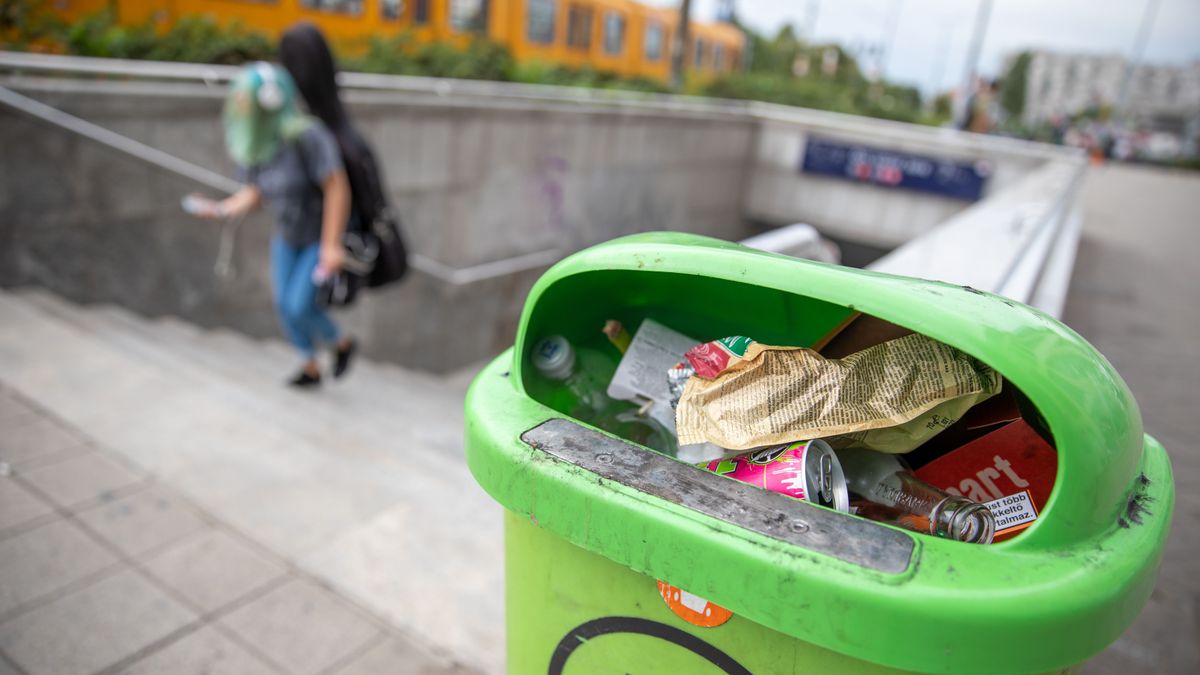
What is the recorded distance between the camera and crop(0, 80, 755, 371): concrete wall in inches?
185

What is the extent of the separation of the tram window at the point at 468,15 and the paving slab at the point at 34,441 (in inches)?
376

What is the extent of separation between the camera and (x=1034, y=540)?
0.98 m

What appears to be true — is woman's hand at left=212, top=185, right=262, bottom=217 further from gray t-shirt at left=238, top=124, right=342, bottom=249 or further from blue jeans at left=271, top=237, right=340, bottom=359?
blue jeans at left=271, top=237, right=340, bottom=359

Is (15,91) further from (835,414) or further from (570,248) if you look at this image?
(570,248)

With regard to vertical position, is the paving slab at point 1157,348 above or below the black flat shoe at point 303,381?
above

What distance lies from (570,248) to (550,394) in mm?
8810

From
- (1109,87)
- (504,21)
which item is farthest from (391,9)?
(1109,87)

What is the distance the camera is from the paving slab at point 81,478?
8.75ft

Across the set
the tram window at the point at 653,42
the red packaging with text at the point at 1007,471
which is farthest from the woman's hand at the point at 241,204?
the tram window at the point at 653,42

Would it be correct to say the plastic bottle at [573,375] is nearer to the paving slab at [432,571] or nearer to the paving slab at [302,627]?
the paving slab at [432,571]

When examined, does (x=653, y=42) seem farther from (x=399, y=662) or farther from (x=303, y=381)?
(x=399, y=662)

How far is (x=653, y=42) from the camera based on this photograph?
17297 mm

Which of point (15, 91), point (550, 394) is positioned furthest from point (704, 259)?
point (15, 91)

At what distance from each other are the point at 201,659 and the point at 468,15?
11.1 metres
